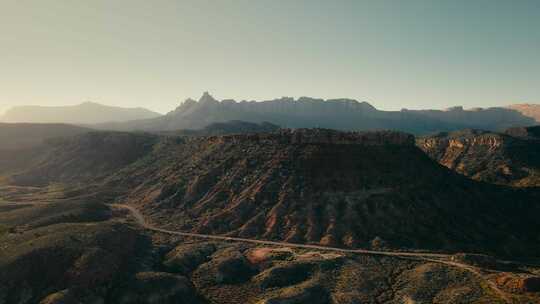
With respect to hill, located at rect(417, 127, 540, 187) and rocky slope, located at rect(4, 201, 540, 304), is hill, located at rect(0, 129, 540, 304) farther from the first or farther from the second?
hill, located at rect(417, 127, 540, 187)

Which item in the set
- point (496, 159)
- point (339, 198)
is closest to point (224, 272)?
point (339, 198)

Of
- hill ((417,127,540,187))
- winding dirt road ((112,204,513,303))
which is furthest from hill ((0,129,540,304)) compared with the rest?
hill ((417,127,540,187))

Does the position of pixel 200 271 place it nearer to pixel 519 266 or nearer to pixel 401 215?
pixel 401 215

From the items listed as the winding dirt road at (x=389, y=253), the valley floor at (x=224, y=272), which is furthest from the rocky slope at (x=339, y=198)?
the valley floor at (x=224, y=272)

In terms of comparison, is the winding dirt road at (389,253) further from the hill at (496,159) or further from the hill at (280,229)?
the hill at (496,159)

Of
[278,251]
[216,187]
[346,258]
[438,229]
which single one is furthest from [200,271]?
[438,229]

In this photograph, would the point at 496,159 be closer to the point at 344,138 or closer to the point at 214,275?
the point at 344,138
